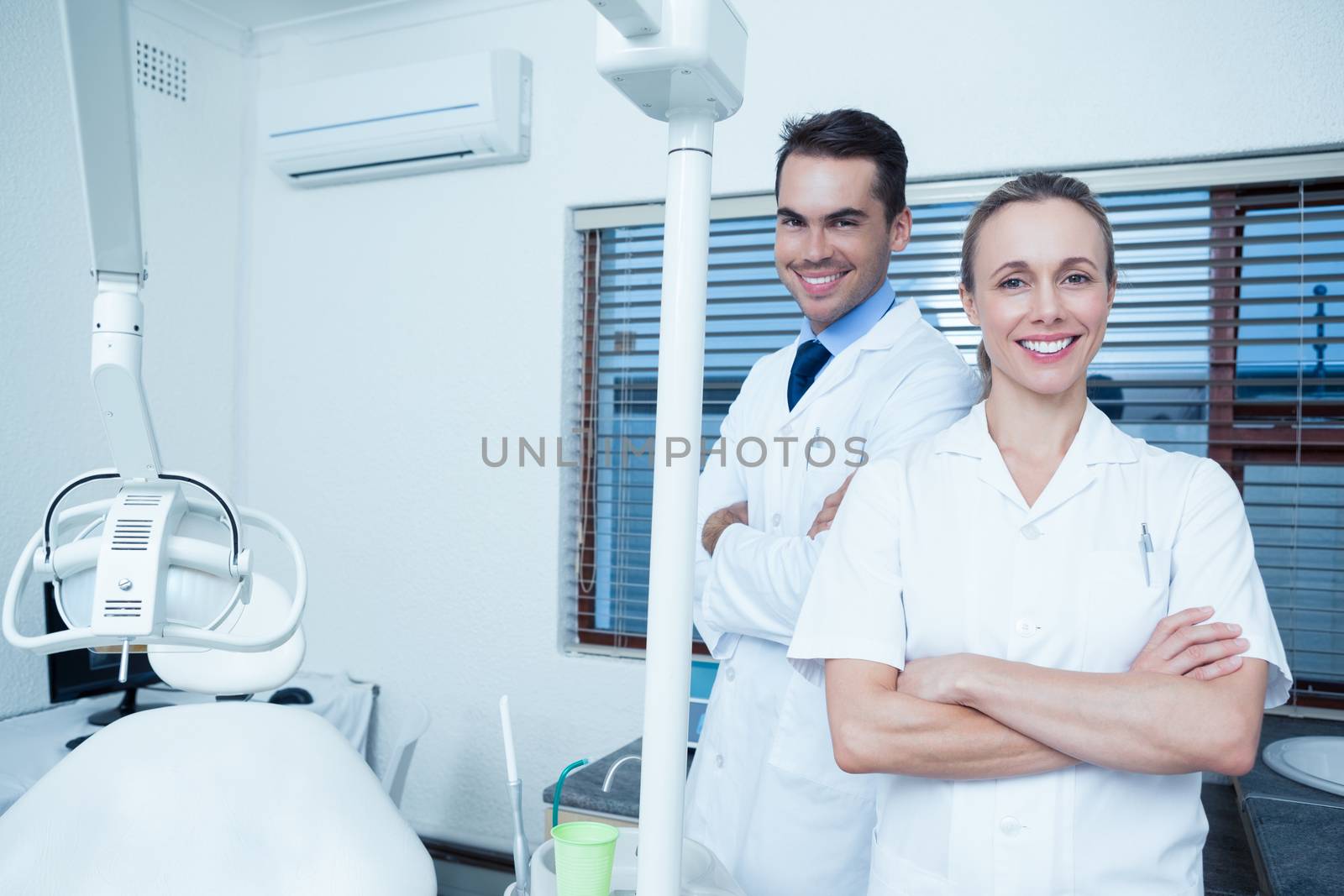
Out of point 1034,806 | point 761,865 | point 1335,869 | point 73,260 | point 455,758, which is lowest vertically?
point 455,758

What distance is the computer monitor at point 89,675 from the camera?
88.3 inches

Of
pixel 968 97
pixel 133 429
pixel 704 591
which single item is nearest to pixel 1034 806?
pixel 704 591

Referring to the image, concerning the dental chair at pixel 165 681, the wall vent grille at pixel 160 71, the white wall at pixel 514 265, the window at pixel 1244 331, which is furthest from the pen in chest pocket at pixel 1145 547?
the wall vent grille at pixel 160 71

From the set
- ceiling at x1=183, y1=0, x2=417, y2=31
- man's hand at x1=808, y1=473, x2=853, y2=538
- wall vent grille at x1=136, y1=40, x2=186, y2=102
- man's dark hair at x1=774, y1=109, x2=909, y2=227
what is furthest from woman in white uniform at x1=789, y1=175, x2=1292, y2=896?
wall vent grille at x1=136, y1=40, x2=186, y2=102

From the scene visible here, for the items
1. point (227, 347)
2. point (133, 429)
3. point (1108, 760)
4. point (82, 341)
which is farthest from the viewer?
point (227, 347)

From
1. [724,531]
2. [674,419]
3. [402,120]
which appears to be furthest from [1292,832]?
[402,120]

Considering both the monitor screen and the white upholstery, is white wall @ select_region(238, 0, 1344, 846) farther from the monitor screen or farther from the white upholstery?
the white upholstery

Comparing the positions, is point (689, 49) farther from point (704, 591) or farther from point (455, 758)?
point (455, 758)

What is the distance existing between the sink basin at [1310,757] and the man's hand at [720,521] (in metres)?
1.03

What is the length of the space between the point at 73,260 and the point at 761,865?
7.91 feet

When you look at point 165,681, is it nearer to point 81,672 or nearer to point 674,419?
point 81,672

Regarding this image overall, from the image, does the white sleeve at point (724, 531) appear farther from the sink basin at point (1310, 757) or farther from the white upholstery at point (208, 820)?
the sink basin at point (1310, 757)

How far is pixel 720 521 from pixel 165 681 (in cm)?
91

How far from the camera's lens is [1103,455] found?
1.17 metres
